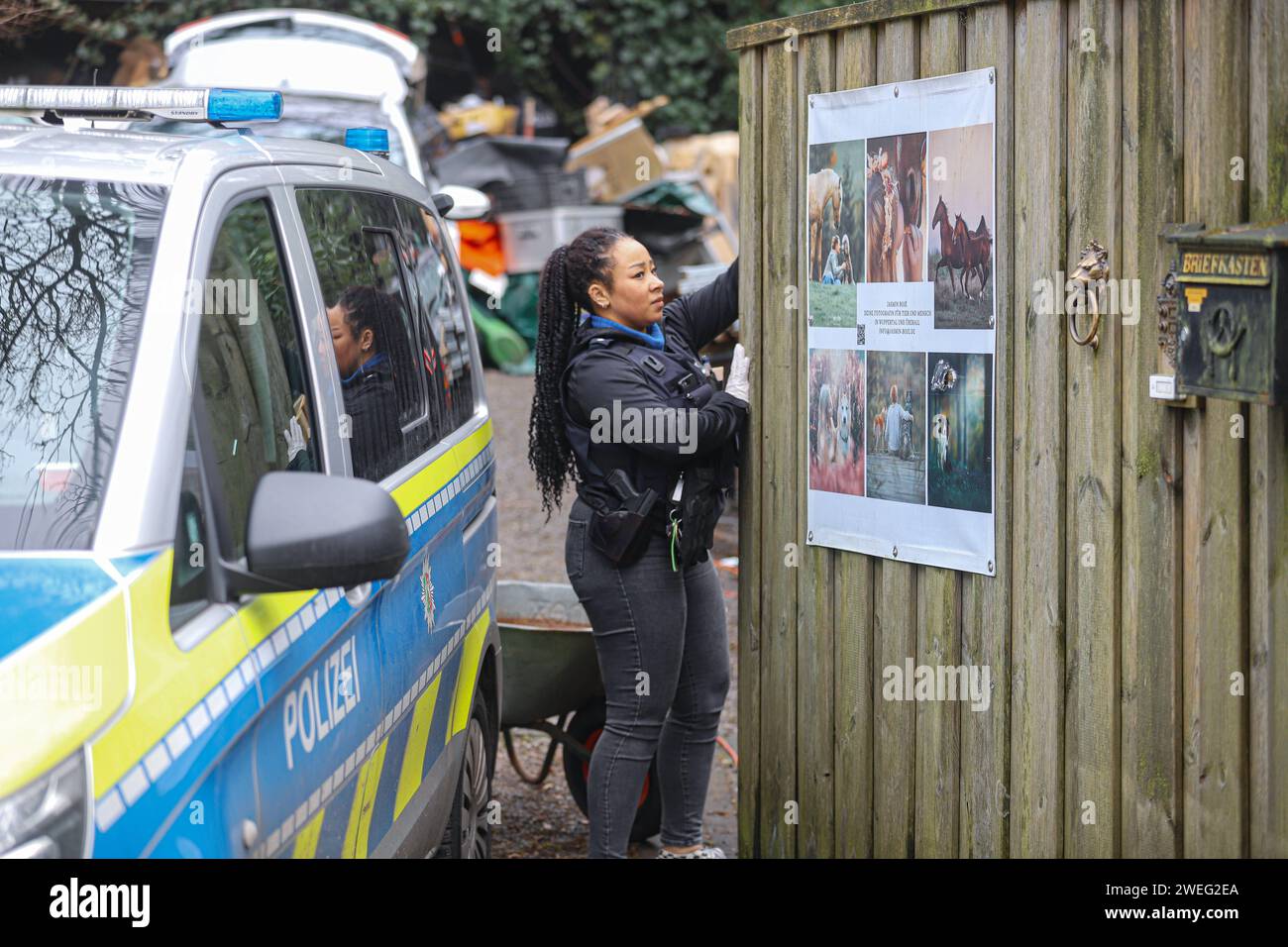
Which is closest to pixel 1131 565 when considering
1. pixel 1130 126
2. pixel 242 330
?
pixel 1130 126

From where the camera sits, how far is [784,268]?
4.43 m

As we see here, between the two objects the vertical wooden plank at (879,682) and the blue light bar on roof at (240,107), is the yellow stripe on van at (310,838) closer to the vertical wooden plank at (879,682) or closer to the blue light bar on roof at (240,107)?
the blue light bar on roof at (240,107)

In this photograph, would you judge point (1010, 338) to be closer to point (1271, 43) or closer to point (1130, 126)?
point (1130, 126)

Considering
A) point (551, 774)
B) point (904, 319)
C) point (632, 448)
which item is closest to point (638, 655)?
point (632, 448)

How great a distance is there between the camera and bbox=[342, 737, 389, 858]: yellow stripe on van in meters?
2.85

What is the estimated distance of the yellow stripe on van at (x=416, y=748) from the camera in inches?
129

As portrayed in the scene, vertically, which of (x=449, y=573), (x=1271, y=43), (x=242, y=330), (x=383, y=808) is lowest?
(x=383, y=808)

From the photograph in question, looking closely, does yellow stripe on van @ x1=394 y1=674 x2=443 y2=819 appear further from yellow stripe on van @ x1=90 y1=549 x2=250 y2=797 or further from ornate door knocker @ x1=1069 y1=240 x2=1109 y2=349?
ornate door knocker @ x1=1069 y1=240 x2=1109 y2=349

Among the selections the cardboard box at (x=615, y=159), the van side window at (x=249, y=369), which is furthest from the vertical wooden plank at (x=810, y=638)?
the cardboard box at (x=615, y=159)

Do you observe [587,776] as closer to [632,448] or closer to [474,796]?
[474,796]

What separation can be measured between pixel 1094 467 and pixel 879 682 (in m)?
1.05

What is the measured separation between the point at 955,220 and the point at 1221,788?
148cm

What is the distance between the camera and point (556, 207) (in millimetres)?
15391
